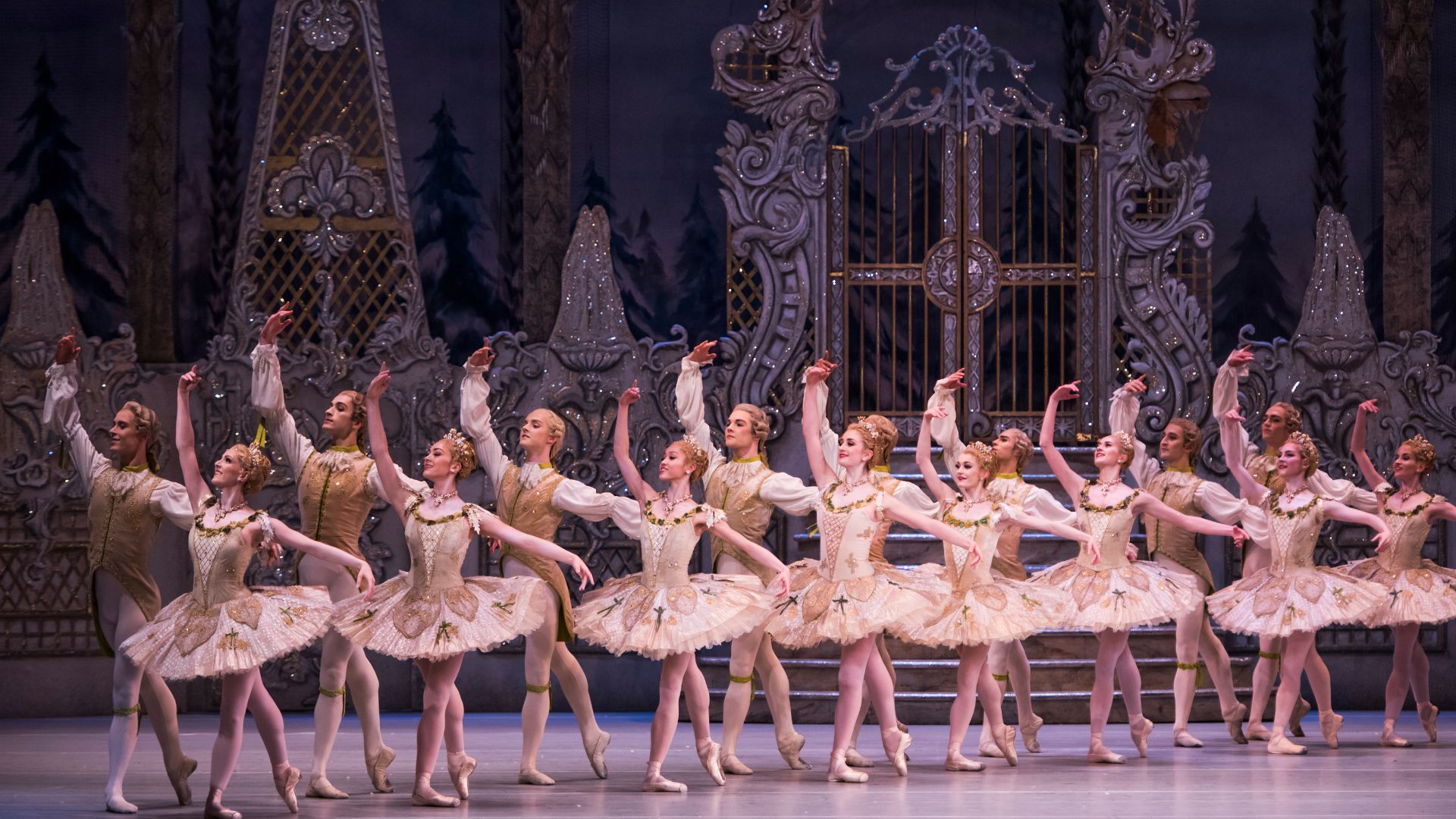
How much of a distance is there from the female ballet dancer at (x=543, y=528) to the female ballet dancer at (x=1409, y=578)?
141 inches

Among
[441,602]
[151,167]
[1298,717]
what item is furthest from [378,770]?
[151,167]

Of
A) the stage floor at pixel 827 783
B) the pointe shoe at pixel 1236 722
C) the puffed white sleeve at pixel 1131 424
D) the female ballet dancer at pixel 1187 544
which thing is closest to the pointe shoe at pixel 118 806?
the stage floor at pixel 827 783

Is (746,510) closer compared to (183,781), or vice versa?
(183,781)

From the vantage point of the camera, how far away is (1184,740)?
27.3ft

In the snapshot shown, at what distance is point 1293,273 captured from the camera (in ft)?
42.5

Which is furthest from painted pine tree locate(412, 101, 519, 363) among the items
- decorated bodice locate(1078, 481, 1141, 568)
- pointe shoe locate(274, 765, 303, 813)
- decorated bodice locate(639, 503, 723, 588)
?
pointe shoe locate(274, 765, 303, 813)

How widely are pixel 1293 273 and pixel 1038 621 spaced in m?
6.61

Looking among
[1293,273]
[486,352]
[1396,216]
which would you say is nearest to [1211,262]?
[1293,273]

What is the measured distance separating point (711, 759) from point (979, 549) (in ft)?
4.51

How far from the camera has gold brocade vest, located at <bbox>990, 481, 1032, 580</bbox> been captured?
26.6 ft

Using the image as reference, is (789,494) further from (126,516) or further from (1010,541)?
(126,516)

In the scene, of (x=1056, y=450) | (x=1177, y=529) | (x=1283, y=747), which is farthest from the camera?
(x=1177, y=529)

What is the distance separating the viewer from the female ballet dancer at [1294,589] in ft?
25.7

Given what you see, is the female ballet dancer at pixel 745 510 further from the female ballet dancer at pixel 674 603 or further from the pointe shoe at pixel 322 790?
the pointe shoe at pixel 322 790
